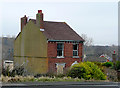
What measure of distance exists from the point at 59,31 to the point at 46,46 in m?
5.07

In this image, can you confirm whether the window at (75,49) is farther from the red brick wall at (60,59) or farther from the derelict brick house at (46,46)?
the red brick wall at (60,59)

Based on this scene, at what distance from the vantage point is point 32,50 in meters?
32.5

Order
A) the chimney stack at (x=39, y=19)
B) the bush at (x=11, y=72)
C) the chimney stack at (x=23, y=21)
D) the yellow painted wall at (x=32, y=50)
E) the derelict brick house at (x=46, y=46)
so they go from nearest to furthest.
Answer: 1. the bush at (x=11, y=72)
2. the derelict brick house at (x=46, y=46)
3. the yellow painted wall at (x=32, y=50)
4. the chimney stack at (x=39, y=19)
5. the chimney stack at (x=23, y=21)

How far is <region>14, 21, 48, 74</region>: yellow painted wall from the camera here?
30.5 metres

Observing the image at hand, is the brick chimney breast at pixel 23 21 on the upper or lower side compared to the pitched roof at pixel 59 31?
upper

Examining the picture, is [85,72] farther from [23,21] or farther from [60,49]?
[23,21]

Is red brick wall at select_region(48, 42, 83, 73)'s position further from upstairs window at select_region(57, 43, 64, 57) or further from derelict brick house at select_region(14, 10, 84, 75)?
upstairs window at select_region(57, 43, 64, 57)

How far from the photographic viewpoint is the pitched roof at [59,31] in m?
31.5

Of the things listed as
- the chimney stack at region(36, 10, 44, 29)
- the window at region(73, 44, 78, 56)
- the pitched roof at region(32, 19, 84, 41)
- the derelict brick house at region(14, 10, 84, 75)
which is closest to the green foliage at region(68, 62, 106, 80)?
the derelict brick house at region(14, 10, 84, 75)

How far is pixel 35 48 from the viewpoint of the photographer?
32125mm

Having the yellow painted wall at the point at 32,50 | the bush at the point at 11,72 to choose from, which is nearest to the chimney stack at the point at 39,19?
the yellow painted wall at the point at 32,50

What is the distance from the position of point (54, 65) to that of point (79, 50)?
486cm

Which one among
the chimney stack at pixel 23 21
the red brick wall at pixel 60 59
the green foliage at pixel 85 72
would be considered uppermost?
the chimney stack at pixel 23 21

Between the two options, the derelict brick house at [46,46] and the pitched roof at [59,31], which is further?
the pitched roof at [59,31]
